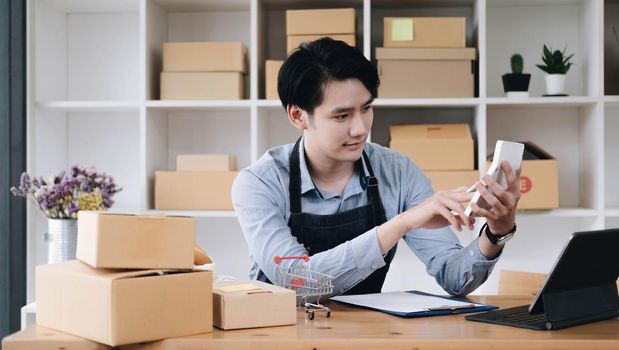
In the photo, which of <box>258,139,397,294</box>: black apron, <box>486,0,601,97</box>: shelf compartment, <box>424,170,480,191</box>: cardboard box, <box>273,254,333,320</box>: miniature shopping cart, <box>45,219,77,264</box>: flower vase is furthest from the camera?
<box>486,0,601,97</box>: shelf compartment

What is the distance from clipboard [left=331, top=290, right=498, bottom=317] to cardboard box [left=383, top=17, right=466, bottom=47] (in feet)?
4.93

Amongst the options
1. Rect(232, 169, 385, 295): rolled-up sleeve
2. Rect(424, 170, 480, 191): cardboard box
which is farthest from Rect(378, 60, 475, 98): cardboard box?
Rect(232, 169, 385, 295): rolled-up sleeve

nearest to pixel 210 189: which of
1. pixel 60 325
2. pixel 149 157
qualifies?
pixel 149 157

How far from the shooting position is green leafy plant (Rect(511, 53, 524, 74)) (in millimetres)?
3168

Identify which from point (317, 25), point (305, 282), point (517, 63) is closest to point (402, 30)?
point (317, 25)

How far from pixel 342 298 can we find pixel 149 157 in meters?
1.65

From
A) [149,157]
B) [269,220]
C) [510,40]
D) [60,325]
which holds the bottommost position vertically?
[60,325]

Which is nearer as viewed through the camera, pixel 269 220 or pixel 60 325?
pixel 60 325

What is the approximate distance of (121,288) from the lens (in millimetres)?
1413

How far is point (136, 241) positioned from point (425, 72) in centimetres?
193

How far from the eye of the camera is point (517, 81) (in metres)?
3.19

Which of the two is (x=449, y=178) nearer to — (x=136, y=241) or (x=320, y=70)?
(x=320, y=70)

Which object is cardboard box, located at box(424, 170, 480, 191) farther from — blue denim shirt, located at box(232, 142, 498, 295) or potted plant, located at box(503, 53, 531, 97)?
blue denim shirt, located at box(232, 142, 498, 295)

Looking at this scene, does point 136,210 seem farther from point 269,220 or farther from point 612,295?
point 612,295
